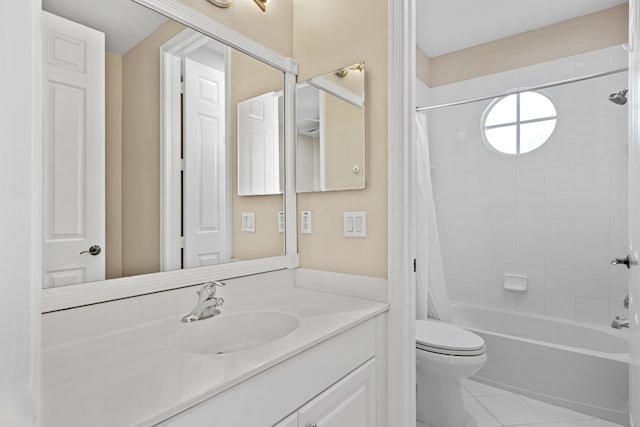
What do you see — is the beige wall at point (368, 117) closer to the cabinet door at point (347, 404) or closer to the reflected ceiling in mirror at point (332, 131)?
the reflected ceiling in mirror at point (332, 131)

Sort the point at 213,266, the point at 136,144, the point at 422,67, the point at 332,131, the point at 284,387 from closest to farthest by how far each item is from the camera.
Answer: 1. the point at 284,387
2. the point at 136,144
3. the point at 213,266
4. the point at 332,131
5. the point at 422,67

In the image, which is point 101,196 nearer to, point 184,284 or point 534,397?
point 184,284

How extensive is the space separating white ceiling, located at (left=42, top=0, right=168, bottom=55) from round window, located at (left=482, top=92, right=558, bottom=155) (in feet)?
8.62

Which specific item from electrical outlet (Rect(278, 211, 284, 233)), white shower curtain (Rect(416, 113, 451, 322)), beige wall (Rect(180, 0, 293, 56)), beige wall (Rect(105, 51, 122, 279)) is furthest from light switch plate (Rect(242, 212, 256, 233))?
white shower curtain (Rect(416, 113, 451, 322))

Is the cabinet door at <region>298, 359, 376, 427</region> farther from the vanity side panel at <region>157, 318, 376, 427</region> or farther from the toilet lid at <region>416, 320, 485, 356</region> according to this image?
the toilet lid at <region>416, 320, 485, 356</region>

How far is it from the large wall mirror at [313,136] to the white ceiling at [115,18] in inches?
17.1

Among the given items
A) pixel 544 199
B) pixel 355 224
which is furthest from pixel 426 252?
pixel 544 199

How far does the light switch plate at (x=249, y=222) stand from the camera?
1485mm

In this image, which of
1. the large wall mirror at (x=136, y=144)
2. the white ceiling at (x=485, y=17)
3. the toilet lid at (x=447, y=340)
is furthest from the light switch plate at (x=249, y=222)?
the white ceiling at (x=485, y=17)

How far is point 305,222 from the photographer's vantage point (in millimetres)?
1657

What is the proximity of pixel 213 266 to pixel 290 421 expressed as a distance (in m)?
0.64

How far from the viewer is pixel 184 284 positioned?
3.99 feet

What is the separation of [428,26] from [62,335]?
291cm

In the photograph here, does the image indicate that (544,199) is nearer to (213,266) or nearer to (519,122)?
(519,122)
